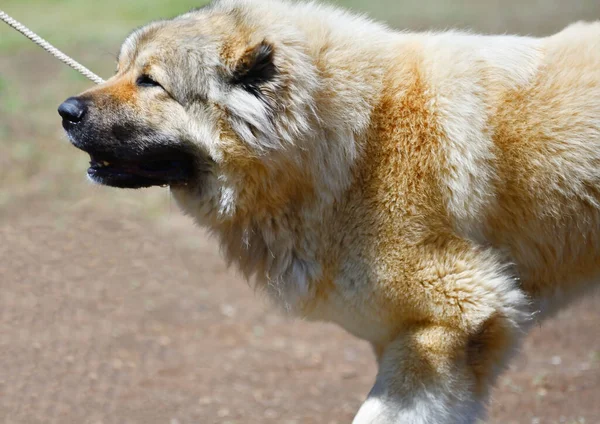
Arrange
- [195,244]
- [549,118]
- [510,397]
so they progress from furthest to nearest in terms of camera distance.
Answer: [195,244]
[510,397]
[549,118]

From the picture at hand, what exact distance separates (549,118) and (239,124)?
119 cm

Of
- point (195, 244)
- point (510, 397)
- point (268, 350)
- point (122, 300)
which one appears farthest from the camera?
point (195, 244)

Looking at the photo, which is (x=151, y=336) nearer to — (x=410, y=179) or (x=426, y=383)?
(x=426, y=383)

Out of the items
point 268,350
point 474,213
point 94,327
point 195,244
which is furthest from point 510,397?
point 195,244

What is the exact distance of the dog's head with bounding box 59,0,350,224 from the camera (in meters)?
3.08

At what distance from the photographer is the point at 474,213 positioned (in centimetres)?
302

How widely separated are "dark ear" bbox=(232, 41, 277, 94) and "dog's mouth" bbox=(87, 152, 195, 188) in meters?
0.39

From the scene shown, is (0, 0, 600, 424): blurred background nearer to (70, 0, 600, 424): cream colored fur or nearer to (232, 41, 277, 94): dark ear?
(70, 0, 600, 424): cream colored fur

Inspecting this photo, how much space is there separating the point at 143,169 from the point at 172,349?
223 cm

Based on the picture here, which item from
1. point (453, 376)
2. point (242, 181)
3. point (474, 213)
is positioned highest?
point (474, 213)

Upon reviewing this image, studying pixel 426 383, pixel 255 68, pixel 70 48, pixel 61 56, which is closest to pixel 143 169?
pixel 255 68

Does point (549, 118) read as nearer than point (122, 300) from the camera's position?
Yes

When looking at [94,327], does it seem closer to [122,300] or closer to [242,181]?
[122,300]

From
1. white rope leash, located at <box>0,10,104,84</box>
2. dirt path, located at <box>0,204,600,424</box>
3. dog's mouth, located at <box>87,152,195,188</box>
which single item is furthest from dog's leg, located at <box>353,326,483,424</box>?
white rope leash, located at <box>0,10,104,84</box>
